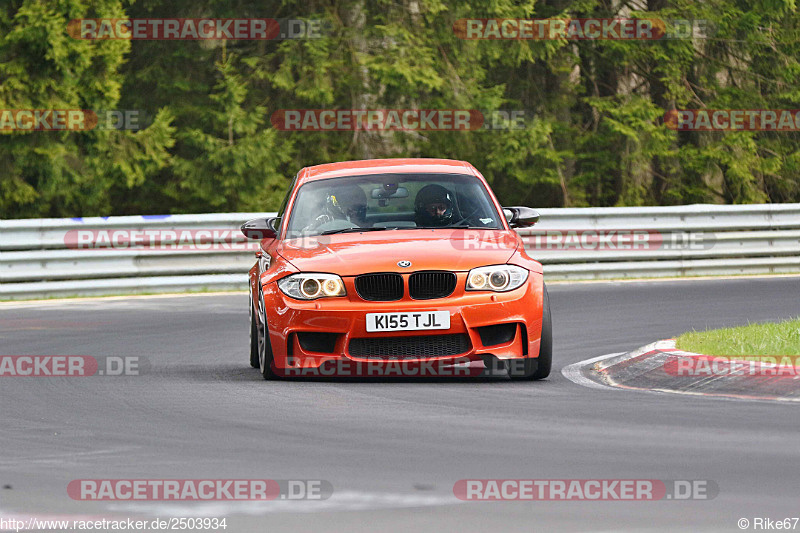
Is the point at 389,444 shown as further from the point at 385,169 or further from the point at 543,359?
the point at 385,169

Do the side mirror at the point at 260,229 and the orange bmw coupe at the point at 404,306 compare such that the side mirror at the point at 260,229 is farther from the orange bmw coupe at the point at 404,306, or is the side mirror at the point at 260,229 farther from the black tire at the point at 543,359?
the black tire at the point at 543,359

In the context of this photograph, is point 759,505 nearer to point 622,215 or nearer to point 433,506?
point 433,506

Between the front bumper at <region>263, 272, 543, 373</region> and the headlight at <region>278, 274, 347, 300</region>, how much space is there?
4cm

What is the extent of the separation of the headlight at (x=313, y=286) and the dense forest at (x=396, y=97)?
47.5 feet

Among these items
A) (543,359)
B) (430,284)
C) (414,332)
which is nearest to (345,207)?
(430,284)

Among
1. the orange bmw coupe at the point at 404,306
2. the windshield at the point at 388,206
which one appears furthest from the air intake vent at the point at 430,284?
the windshield at the point at 388,206

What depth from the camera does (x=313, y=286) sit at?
10.2m

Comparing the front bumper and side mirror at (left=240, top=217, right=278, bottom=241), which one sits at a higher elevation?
side mirror at (left=240, top=217, right=278, bottom=241)

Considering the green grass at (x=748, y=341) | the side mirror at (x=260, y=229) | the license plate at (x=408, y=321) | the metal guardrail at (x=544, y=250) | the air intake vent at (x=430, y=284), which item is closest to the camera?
the license plate at (x=408, y=321)

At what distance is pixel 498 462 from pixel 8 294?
41.1 feet

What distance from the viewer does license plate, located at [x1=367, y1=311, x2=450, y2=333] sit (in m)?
9.97

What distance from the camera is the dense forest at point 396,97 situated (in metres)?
24.4

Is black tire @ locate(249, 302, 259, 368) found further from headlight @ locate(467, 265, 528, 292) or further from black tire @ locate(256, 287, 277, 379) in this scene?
headlight @ locate(467, 265, 528, 292)

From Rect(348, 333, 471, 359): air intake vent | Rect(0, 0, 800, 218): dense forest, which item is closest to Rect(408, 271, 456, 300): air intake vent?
Rect(348, 333, 471, 359): air intake vent
